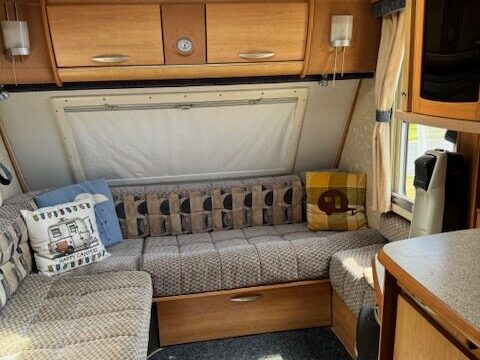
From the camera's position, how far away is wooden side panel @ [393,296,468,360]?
2.64 ft

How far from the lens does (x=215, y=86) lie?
2500 mm

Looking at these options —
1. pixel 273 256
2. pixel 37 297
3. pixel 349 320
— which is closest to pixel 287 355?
pixel 349 320

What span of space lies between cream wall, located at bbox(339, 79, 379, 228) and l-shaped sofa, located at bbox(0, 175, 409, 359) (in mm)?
330

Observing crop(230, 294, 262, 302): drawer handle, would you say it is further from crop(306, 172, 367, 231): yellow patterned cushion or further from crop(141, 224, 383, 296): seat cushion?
crop(306, 172, 367, 231): yellow patterned cushion

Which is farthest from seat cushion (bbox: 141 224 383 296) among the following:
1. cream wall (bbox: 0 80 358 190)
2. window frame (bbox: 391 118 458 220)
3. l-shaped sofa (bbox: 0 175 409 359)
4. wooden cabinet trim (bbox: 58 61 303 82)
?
wooden cabinet trim (bbox: 58 61 303 82)

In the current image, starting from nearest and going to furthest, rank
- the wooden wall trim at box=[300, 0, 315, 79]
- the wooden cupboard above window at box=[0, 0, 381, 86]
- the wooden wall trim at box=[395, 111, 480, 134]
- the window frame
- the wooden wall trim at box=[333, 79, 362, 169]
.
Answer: the wooden wall trim at box=[395, 111, 480, 134], the wooden cupboard above window at box=[0, 0, 381, 86], the wooden wall trim at box=[300, 0, 315, 79], the window frame, the wooden wall trim at box=[333, 79, 362, 169]

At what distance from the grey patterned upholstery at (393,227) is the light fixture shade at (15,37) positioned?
215 centimetres

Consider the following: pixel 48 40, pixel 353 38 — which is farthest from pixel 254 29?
pixel 48 40

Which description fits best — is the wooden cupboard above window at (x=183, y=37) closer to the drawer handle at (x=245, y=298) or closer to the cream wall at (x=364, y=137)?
the cream wall at (x=364, y=137)

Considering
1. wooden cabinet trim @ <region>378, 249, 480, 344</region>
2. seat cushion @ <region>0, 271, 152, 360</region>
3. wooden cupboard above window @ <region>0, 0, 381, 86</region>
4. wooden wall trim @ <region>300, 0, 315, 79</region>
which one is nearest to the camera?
wooden cabinet trim @ <region>378, 249, 480, 344</region>

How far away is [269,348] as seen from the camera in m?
2.28

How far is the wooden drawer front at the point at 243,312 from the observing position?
2289 millimetres

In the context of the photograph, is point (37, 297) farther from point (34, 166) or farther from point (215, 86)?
point (215, 86)

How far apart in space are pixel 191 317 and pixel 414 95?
5.55 ft
